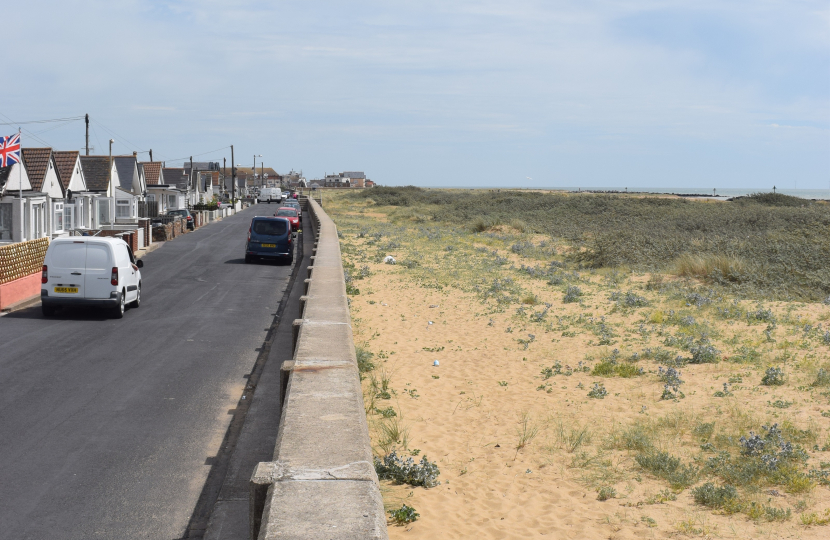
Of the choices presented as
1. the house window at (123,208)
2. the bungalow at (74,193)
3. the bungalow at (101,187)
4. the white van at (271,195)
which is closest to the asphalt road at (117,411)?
the bungalow at (74,193)

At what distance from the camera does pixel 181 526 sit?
5902 millimetres

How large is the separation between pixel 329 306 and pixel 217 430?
4.72 metres

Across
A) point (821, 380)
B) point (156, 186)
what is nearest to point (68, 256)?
point (821, 380)

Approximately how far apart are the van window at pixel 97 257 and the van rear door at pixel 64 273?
6.3 inches

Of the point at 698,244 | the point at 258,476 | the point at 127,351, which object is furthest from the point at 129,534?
the point at 698,244

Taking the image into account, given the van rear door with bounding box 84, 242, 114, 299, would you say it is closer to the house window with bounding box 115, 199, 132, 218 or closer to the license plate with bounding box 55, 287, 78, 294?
the license plate with bounding box 55, 287, 78, 294

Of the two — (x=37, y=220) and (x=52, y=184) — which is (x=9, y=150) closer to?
(x=37, y=220)

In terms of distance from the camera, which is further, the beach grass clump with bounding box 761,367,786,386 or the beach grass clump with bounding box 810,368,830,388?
the beach grass clump with bounding box 761,367,786,386

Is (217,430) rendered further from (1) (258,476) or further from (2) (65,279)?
(2) (65,279)

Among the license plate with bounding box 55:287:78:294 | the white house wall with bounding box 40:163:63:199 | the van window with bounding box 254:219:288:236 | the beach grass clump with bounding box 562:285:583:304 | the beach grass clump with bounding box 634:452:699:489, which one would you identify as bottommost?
the beach grass clump with bounding box 634:452:699:489

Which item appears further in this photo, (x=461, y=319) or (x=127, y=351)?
(x=461, y=319)

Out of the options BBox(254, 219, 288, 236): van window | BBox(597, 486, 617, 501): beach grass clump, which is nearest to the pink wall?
BBox(254, 219, 288, 236): van window

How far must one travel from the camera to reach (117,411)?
8.88m

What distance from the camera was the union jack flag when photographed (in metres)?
25.6
